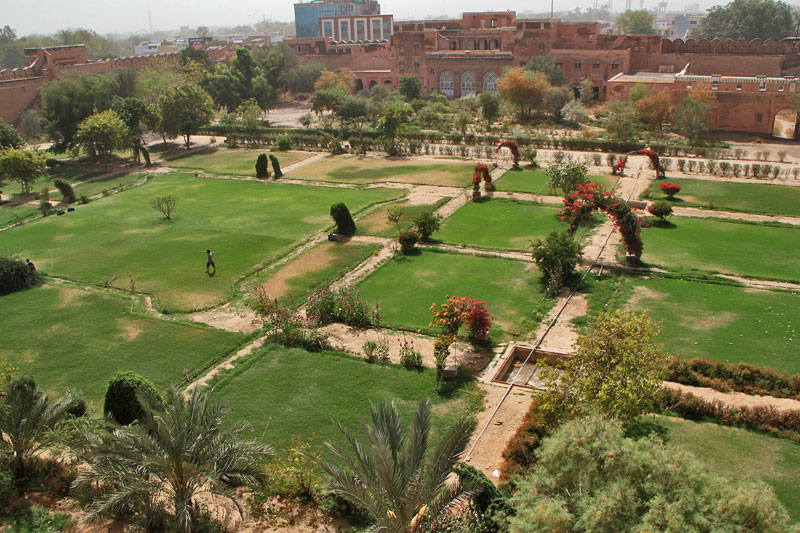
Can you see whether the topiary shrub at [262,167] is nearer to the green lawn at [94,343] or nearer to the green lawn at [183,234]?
the green lawn at [183,234]

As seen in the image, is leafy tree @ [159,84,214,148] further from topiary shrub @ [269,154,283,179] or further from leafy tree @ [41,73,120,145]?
topiary shrub @ [269,154,283,179]

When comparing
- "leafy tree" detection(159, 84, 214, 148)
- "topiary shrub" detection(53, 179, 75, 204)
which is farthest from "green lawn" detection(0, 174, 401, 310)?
"leafy tree" detection(159, 84, 214, 148)

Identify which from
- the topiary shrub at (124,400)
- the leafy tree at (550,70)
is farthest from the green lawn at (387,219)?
the leafy tree at (550,70)

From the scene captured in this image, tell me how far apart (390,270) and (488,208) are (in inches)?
370

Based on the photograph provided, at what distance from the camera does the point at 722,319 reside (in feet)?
63.3

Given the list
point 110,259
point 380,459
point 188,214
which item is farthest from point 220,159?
point 380,459

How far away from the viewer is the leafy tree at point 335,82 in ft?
230

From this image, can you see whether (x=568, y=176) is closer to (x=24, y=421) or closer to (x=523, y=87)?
(x=24, y=421)

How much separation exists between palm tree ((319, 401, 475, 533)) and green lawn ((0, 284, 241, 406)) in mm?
8253

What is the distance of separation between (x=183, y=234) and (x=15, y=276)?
24.7ft

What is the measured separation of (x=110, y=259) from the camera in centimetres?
2664

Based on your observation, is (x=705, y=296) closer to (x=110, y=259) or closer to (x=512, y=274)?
(x=512, y=274)

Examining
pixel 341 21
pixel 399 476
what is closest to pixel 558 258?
pixel 399 476

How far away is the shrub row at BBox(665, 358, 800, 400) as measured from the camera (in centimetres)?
1523
